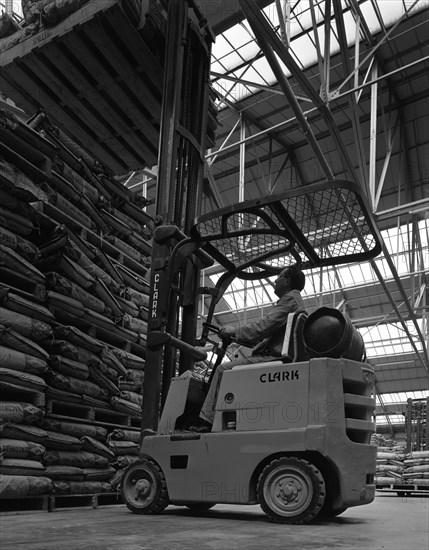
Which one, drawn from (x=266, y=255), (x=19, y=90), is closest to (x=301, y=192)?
(x=266, y=255)

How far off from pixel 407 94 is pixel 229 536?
47.1 feet

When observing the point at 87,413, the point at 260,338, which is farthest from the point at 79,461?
the point at 260,338

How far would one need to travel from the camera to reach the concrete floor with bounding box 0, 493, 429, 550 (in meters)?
2.22

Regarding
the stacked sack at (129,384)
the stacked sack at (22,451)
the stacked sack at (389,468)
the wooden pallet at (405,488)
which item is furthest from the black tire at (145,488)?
the stacked sack at (389,468)

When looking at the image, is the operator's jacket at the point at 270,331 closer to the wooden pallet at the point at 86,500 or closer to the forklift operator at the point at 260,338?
the forklift operator at the point at 260,338

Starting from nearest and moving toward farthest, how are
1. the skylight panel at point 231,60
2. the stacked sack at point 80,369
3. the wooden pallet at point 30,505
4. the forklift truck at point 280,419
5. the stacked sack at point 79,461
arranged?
1. the forklift truck at point 280,419
2. the wooden pallet at point 30,505
3. the stacked sack at point 79,461
4. the stacked sack at point 80,369
5. the skylight panel at point 231,60

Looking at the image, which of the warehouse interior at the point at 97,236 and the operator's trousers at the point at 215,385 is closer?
the operator's trousers at the point at 215,385

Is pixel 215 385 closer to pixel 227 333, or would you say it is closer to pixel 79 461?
pixel 227 333

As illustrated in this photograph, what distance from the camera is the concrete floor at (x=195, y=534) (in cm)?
222

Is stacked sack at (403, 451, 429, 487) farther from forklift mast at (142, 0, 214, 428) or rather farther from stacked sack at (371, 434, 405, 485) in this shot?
forklift mast at (142, 0, 214, 428)

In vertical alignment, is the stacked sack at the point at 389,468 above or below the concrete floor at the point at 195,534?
above

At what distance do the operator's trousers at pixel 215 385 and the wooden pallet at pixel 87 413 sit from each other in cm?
141

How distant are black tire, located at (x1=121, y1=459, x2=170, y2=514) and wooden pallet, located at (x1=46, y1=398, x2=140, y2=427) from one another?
1.07 m

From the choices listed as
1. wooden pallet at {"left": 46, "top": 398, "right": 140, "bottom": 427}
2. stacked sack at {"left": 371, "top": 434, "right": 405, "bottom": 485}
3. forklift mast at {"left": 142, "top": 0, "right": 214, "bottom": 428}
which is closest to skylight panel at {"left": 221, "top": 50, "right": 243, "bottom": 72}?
forklift mast at {"left": 142, "top": 0, "right": 214, "bottom": 428}
